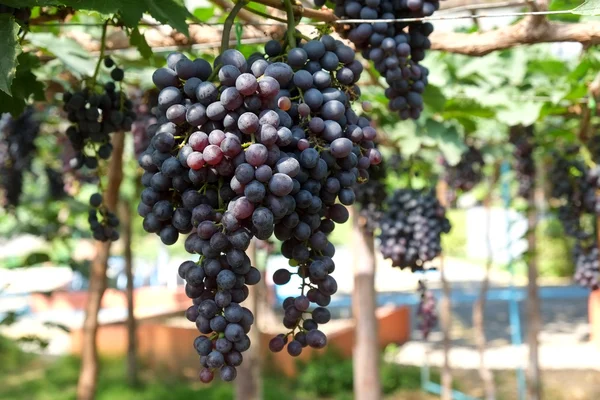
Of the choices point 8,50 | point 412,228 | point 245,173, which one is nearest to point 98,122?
point 8,50

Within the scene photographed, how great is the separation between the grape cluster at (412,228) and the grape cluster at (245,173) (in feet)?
4.88

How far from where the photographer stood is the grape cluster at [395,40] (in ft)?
5.02

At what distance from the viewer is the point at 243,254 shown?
39.2 inches

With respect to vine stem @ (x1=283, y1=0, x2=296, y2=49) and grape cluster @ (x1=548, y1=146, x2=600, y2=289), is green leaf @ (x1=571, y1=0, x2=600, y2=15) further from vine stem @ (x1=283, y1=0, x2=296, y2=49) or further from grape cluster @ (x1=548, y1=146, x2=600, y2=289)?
grape cluster @ (x1=548, y1=146, x2=600, y2=289)

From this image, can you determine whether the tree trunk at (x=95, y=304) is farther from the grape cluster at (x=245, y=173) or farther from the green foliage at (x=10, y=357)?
the green foliage at (x=10, y=357)

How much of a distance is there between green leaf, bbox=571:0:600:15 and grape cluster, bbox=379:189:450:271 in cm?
140

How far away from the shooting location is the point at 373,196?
2.94m

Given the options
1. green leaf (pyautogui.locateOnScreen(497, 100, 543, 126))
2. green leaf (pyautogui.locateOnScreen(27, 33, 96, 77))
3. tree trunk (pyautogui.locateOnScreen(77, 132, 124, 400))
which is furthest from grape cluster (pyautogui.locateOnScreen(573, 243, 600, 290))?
green leaf (pyautogui.locateOnScreen(27, 33, 96, 77))

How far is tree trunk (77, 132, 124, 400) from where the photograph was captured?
3.10m

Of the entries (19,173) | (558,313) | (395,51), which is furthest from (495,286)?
(395,51)

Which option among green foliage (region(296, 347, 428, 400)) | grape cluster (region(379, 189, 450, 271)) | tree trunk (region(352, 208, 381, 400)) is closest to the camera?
grape cluster (region(379, 189, 450, 271))

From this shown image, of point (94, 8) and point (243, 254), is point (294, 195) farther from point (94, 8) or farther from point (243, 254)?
point (94, 8)

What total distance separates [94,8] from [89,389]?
7.87 feet

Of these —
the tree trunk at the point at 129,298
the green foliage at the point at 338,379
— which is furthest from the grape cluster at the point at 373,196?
the green foliage at the point at 338,379
